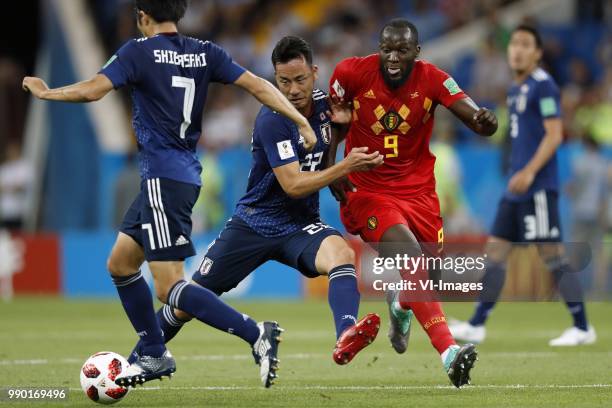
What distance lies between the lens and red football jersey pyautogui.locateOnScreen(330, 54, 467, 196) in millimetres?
7625

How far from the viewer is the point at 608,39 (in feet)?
57.9

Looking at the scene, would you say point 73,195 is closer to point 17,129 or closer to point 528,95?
point 17,129

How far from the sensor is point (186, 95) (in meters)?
6.79

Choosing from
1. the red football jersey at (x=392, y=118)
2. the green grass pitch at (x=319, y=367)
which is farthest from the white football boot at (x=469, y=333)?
the red football jersey at (x=392, y=118)

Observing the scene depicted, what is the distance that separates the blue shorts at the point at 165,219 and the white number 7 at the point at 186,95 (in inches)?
12.6

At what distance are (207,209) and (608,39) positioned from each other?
6.21 meters

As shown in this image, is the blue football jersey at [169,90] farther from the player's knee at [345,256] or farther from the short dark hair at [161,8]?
the player's knee at [345,256]

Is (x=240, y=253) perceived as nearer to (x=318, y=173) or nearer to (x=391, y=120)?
(x=318, y=173)

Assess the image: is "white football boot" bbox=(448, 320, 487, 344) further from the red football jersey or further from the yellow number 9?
the yellow number 9

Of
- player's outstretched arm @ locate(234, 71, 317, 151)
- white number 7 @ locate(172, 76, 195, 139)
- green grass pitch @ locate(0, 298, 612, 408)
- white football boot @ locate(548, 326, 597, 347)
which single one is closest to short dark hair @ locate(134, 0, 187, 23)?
white number 7 @ locate(172, 76, 195, 139)

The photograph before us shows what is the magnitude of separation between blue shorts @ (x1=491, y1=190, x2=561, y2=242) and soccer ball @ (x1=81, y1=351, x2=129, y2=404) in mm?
4529

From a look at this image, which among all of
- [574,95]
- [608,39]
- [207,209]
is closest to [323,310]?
[207,209]

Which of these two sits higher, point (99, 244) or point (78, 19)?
point (78, 19)

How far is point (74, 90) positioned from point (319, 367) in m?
3.12
